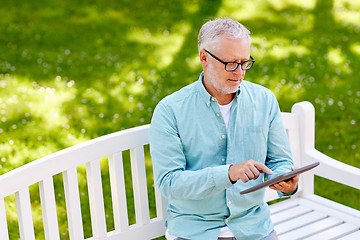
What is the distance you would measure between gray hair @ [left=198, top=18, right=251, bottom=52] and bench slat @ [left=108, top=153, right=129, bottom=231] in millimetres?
737

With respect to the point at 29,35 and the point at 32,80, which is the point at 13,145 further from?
the point at 29,35

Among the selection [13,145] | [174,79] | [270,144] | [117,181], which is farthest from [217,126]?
[174,79]

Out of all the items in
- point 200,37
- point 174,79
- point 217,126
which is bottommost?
point 174,79

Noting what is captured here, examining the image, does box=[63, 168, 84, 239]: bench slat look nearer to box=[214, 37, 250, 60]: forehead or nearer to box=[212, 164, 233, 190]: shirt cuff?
box=[212, 164, 233, 190]: shirt cuff

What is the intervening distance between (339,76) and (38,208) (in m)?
4.08

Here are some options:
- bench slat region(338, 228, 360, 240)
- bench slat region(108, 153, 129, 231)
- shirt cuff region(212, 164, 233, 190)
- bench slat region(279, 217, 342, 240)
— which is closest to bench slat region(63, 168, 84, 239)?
bench slat region(108, 153, 129, 231)

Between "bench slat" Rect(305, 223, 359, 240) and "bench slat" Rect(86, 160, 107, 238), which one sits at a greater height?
"bench slat" Rect(86, 160, 107, 238)

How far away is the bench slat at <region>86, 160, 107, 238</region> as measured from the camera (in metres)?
2.82

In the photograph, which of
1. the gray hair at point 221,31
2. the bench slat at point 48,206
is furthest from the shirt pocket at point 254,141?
the bench slat at point 48,206

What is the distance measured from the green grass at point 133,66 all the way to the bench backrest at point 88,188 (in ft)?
4.34

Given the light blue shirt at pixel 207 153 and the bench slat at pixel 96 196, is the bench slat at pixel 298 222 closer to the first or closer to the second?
the light blue shirt at pixel 207 153

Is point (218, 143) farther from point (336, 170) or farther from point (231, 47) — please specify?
point (336, 170)

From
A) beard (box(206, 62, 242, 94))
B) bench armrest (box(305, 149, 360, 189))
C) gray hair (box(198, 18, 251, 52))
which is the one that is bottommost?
bench armrest (box(305, 149, 360, 189))

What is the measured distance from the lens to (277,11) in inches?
363
